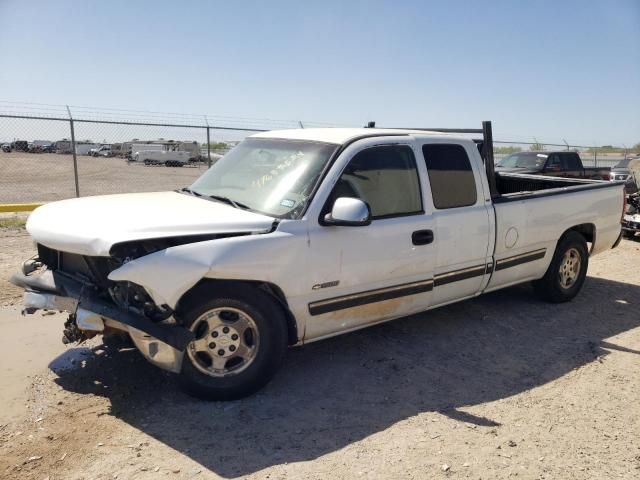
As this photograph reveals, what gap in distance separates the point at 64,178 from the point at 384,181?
935 inches

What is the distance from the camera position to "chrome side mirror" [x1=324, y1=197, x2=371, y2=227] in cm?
372

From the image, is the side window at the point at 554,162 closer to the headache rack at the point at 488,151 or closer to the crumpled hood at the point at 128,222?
the headache rack at the point at 488,151

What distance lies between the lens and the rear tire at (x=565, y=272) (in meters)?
5.94

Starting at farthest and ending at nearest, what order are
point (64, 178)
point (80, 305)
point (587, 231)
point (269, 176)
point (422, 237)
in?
point (64, 178)
point (587, 231)
point (422, 237)
point (269, 176)
point (80, 305)

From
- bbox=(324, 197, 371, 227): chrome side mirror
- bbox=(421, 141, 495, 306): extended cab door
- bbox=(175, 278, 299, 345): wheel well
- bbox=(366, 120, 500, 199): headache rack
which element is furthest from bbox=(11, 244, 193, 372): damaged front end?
bbox=(366, 120, 500, 199): headache rack

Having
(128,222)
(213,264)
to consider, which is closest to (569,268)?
(213,264)

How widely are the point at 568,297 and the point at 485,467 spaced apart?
365 centimetres

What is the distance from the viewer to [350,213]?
372 centimetres

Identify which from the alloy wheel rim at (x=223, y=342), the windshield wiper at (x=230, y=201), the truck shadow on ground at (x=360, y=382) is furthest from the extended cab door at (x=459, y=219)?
the alloy wheel rim at (x=223, y=342)

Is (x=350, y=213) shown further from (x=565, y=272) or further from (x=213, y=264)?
(x=565, y=272)

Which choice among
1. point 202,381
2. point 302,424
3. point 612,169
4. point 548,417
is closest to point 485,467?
point 548,417

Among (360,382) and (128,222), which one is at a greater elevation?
(128,222)

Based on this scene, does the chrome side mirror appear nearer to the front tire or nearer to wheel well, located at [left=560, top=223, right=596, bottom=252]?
the front tire

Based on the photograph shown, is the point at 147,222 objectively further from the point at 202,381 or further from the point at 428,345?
the point at 428,345
